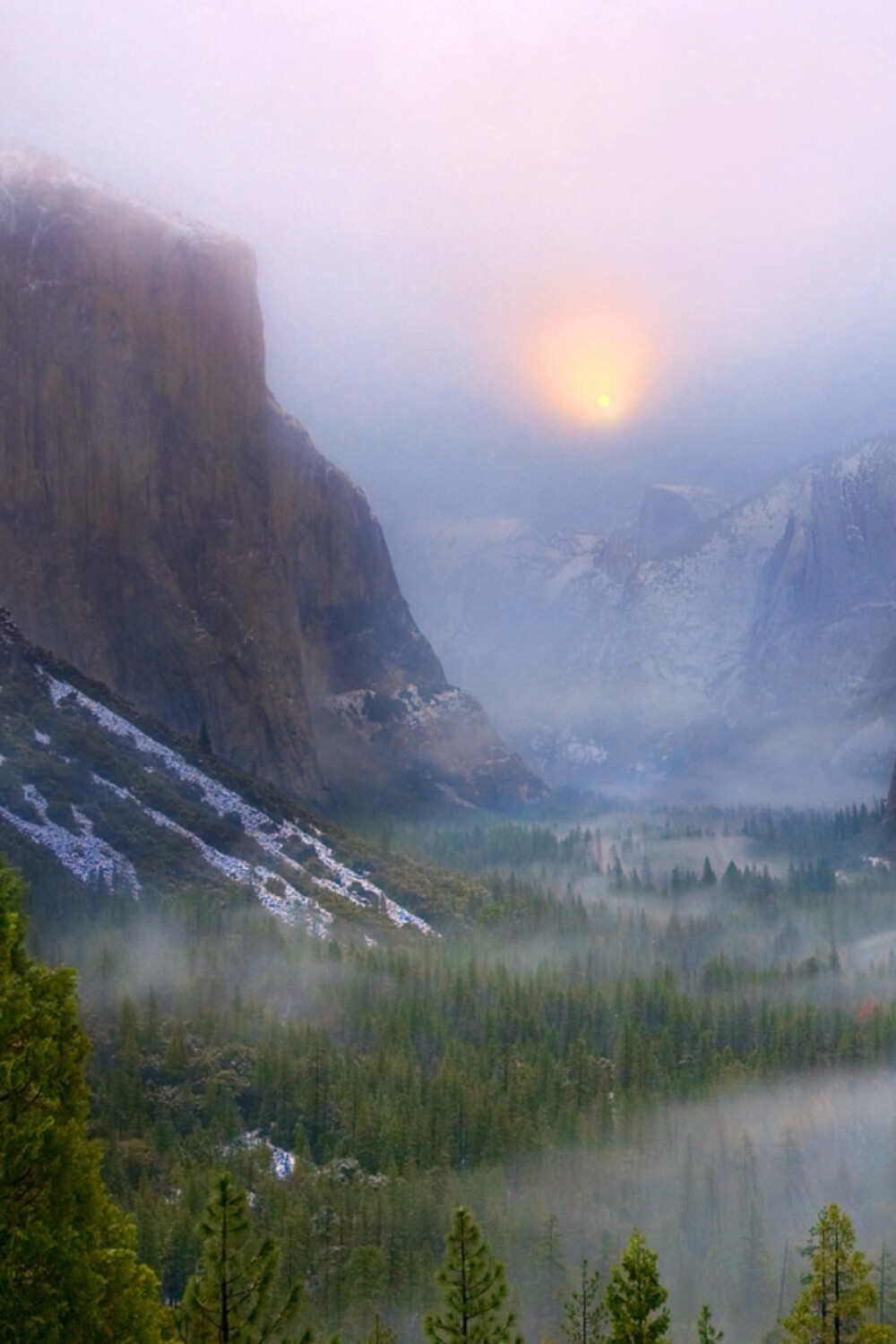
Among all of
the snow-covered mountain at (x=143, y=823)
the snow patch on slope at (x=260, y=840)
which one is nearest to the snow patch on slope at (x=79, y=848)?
the snow-covered mountain at (x=143, y=823)

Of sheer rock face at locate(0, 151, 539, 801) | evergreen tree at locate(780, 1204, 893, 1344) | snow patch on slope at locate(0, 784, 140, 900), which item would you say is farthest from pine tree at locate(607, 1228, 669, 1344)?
sheer rock face at locate(0, 151, 539, 801)

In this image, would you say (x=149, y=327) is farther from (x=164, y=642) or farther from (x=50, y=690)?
(x=50, y=690)

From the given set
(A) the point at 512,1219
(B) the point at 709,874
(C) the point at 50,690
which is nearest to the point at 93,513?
(C) the point at 50,690

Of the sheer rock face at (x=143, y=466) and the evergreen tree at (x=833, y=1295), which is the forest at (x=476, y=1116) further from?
the sheer rock face at (x=143, y=466)

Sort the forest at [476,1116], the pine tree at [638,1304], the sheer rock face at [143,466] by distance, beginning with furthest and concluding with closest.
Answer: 1. the sheer rock face at [143,466]
2. the forest at [476,1116]
3. the pine tree at [638,1304]

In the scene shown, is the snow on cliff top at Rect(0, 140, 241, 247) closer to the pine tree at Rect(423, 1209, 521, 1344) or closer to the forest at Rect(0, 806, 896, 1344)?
the forest at Rect(0, 806, 896, 1344)

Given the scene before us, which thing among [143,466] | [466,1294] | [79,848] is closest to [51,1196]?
[466,1294]

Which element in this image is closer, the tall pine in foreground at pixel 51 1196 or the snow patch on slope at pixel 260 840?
the tall pine in foreground at pixel 51 1196
